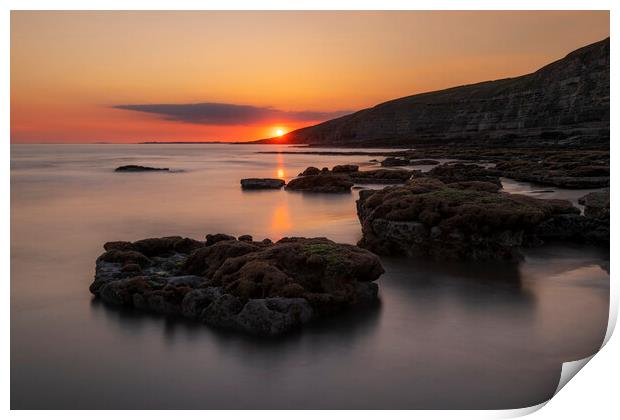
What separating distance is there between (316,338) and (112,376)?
2.92 metres

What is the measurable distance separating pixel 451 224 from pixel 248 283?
591cm

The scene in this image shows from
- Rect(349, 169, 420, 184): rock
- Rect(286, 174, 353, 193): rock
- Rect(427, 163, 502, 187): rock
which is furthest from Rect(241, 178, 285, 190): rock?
Rect(427, 163, 502, 187): rock

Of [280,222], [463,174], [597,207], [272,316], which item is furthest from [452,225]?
[463,174]

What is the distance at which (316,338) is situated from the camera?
8.02 m

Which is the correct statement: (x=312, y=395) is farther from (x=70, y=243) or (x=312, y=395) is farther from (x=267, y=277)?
(x=70, y=243)

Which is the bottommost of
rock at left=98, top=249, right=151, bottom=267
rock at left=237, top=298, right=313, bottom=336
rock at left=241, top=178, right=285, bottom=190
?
rock at left=241, top=178, right=285, bottom=190

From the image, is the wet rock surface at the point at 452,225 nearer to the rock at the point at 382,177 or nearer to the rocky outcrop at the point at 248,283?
the rocky outcrop at the point at 248,283

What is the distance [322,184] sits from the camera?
1284 inches

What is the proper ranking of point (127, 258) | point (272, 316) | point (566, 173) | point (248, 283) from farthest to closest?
point (566, 173) → point (127, 258) → point (248, 283) → point (272, 316)

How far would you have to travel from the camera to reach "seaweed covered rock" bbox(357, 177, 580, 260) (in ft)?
40.3

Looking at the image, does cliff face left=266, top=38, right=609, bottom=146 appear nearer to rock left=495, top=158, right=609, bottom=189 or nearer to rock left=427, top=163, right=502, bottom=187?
rock left=495, top=158, right=609, bottom=189

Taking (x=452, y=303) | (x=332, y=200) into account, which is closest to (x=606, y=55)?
(x=332, y=200)

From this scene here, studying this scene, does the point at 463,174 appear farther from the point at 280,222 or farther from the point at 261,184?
the point at 280,222
